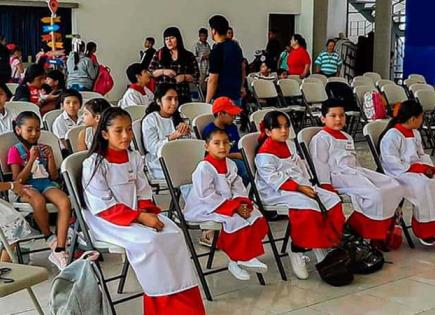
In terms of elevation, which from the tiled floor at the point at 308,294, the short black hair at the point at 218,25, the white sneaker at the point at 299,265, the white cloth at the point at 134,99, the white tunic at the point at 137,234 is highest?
the short black hair at the point at 218,25

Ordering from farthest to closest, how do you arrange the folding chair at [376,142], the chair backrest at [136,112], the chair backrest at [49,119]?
the chair backrest at [136,112]
the chair backrest at [49,119]
the folding chair at [376,142]

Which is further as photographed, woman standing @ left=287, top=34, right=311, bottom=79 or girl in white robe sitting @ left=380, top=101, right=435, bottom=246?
woman standing @ left=287, top=34, right=311, bottom=79

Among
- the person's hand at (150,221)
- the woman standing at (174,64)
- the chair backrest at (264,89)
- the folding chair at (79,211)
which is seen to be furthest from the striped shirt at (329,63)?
the person's hand at (150,221)

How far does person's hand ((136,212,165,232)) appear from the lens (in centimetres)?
339

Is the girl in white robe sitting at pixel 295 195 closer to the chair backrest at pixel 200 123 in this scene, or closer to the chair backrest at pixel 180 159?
the chair backrest at pixel 180 159

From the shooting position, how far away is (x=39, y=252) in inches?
178

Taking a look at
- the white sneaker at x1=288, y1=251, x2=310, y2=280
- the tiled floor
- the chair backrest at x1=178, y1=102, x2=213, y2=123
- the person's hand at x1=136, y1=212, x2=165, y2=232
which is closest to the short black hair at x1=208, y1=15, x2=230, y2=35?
the chair backrest at x1=178, y1=102, x2=213, y2=123

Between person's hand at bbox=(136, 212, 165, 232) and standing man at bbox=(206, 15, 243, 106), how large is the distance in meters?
2.49

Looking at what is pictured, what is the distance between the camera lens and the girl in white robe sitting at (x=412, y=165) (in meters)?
4.74

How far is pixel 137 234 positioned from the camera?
3334mm

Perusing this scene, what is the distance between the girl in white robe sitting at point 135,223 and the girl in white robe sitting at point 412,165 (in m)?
1.93

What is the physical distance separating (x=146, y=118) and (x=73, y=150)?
681 mm

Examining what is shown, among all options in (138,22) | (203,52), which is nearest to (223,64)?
(203,52)

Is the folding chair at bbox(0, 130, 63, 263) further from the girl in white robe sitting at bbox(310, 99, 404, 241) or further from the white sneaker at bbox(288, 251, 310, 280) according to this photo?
the girl in white robe sitting at bbox(310, 99, 404, 241)
